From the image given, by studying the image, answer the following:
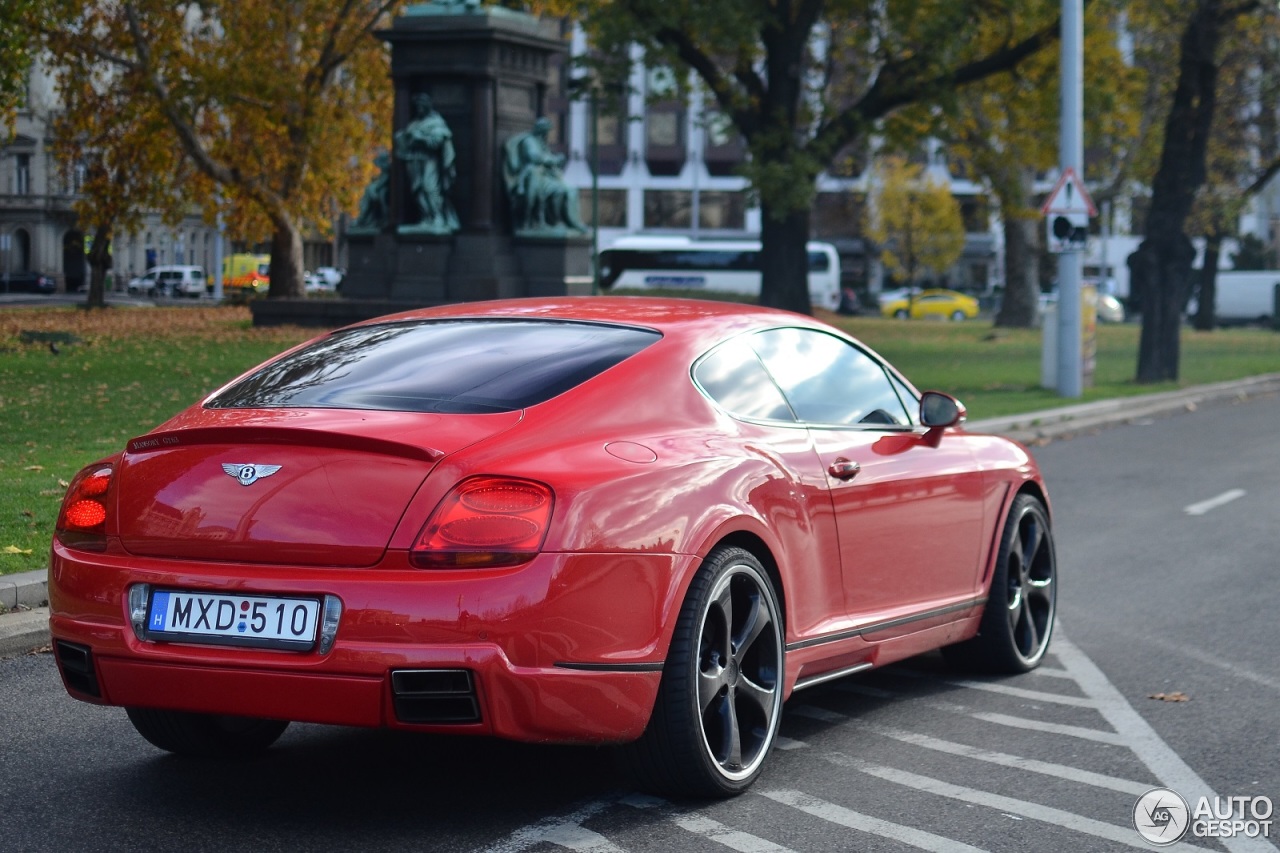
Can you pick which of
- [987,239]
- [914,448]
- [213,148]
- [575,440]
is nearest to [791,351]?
[914,448]

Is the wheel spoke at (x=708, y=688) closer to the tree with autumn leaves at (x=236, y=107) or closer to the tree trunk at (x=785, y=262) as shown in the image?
the tree trunk at (x=785, y=262)

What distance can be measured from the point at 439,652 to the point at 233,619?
0.56 m

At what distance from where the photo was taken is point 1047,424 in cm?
2008

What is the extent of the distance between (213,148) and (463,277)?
1587 centimetres

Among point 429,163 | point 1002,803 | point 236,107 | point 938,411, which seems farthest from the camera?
point 236,107

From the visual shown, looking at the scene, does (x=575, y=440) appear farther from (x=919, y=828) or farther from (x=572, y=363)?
(x=919, y=828)

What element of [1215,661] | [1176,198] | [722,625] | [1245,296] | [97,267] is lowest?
[1245,296]

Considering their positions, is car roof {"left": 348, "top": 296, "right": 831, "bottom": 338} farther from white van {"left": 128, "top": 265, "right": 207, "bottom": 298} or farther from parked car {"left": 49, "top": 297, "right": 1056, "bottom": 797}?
white van {"left": 128, "top": 265, "right": 207, "bottom": 298}

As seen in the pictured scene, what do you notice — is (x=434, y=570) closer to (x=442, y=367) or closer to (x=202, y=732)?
(x=442, y=367)

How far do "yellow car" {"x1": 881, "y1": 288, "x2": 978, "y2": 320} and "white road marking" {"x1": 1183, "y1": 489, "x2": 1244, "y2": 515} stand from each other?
66766 millimetres

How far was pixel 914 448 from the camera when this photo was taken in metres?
6.44

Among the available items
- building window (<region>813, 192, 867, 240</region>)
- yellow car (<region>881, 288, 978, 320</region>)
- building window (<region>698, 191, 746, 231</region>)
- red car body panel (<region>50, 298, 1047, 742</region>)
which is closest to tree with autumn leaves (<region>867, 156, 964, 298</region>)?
yellow car (<region>881, 288, 978, 320</region>)

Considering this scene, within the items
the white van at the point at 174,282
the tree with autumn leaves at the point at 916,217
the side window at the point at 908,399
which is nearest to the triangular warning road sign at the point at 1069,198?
the side window at the point at 908,399

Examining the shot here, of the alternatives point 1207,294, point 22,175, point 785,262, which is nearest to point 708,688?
point 785,262
